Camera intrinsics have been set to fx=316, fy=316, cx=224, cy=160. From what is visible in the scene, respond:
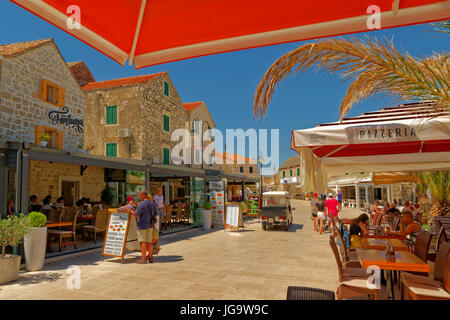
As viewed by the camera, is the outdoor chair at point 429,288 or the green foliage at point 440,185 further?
the green foliage at point 440,185

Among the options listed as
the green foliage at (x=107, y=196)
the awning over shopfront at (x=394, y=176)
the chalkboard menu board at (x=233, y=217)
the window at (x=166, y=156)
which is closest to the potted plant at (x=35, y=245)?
the chalkboard menu board at (x=233, y=217)

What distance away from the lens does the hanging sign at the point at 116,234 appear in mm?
7723

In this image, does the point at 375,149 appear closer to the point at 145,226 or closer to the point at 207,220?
the point at 145,226

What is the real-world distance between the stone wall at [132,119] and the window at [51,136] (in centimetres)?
611

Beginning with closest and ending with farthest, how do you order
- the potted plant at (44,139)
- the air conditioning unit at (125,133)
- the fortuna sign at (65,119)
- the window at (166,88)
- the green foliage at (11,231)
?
the green foliage at (11,231) < the potted plant at (44,139) < the fortuna sign at (65,119) < the air conditioning unit at (125,133) < the window at (166,88)

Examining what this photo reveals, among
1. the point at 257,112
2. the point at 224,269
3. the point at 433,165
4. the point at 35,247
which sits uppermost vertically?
the point at 257,112

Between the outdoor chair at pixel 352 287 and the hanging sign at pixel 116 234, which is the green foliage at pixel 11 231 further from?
the outdoor chair at pixel 352 287

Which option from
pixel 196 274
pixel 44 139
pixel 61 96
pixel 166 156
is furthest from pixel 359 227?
→ pixel 166 156

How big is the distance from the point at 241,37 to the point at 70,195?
15.4 metres

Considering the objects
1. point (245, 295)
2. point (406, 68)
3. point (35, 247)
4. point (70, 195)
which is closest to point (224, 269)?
point (245, 295)

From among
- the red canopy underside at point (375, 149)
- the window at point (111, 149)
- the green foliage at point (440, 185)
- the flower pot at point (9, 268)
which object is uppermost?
the window at point (111, 149)

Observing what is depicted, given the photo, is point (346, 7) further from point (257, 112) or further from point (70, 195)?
point (70, 195)

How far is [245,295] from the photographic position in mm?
5215

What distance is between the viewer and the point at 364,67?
149 inches
